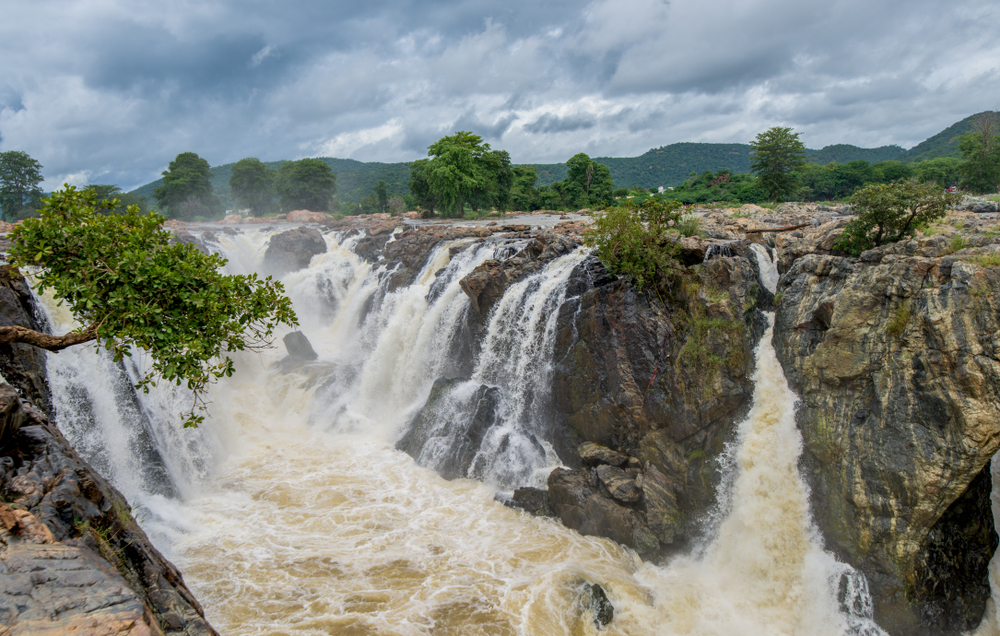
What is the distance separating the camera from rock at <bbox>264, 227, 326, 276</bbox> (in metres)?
32.2

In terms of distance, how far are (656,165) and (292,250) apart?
14402cm

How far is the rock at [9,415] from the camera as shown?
6156 millimetres

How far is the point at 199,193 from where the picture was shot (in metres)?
56.7

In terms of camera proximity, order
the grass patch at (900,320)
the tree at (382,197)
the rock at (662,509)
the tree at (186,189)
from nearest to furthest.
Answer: the grass patch at (900,320)
the rock at (662,509)
the tree at (186,189)
the tree at (382,197)

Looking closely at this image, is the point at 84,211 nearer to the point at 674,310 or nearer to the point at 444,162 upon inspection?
the point at 674,310

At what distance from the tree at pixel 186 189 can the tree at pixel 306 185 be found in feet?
27.7

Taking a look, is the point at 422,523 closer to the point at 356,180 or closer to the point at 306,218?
the point at 306,218

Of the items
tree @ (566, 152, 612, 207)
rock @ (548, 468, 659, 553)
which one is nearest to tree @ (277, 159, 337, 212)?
tree @ (566, 152, 612, 207)

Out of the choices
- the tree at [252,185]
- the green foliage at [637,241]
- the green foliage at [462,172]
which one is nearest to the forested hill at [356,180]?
the tree at [252,185]

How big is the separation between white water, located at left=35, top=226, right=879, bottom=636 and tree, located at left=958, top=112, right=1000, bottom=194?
29536 millimetres

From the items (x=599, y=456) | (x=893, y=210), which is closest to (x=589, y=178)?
(x=893, y=210)

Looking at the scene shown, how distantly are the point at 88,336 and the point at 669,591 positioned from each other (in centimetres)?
1124

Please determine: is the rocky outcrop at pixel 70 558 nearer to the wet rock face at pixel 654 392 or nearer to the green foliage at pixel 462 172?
the wet rock face at pixel 654 392

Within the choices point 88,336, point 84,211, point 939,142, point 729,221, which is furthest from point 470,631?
point 939,142
